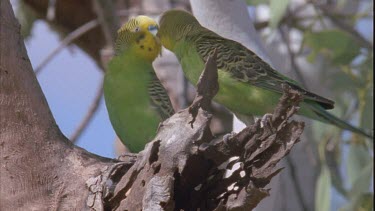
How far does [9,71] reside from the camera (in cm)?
191

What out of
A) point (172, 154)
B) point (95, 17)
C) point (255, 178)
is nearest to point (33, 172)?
point (172, 154)

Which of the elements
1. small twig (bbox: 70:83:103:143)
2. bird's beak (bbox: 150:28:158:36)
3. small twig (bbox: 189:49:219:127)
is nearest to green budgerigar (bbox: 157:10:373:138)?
bird's beak (bbox: 150:28:158:36)

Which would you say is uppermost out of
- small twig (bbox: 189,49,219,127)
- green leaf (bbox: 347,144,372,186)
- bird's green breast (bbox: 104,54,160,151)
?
green leaf (bbox: 347,144,372,186)

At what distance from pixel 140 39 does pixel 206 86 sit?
778mm

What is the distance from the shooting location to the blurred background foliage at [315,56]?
302 cm

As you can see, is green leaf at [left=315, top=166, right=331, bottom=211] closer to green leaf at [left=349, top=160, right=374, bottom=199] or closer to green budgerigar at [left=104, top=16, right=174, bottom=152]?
green leaf at [left=349, top=160, right=374, bottom=199]

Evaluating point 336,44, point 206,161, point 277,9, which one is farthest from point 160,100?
point 336,44

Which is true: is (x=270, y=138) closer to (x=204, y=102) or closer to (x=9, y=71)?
(x=204, y=102)

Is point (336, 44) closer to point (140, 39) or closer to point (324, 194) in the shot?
point (324, 194)

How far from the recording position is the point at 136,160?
1.76 meters

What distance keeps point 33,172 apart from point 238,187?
43 cm

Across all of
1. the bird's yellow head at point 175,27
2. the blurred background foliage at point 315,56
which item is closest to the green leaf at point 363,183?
the blurred background foliage at point 315,56

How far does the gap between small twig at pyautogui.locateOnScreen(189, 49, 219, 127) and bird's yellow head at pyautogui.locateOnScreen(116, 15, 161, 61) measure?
2.46 feet

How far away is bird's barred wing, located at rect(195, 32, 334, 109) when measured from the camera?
89.9 inches
